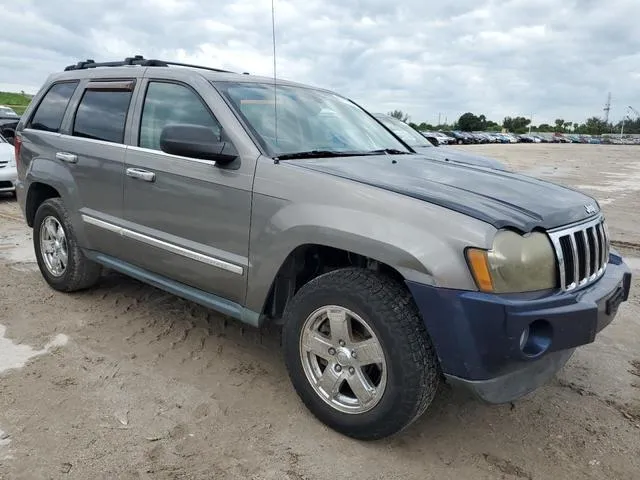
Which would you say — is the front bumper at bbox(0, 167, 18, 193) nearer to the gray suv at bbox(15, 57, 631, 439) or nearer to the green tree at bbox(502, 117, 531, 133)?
the gray suv at bbox(15, 57, 631, 439)

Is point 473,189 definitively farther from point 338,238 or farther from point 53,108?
point 53,108

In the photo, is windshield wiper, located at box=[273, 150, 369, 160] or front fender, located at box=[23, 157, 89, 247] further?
front fender, located at box=[23, 157, 89, 247]

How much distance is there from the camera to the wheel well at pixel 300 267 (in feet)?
9.89

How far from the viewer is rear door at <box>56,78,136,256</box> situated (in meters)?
3.95

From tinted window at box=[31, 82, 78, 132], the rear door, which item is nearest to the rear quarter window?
tinted window at box=[31, 82, 78, 132]

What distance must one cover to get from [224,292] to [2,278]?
3.01m

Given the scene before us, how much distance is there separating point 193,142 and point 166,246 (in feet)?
2.72

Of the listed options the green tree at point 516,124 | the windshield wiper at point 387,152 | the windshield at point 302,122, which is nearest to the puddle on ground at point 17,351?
the windshield at point 302,122

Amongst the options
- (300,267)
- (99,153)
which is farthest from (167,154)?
(300,267)

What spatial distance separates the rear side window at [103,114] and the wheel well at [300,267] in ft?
5.52

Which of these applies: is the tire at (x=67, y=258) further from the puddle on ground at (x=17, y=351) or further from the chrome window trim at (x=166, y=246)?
the puddle on ground at (x=17, y=351)

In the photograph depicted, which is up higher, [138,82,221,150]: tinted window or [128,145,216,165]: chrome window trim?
[138,82,221,150]: tinted window

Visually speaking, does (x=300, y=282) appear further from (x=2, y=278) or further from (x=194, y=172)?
(x=2, y=278)

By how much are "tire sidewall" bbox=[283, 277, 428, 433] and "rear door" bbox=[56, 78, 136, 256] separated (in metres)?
1.69
